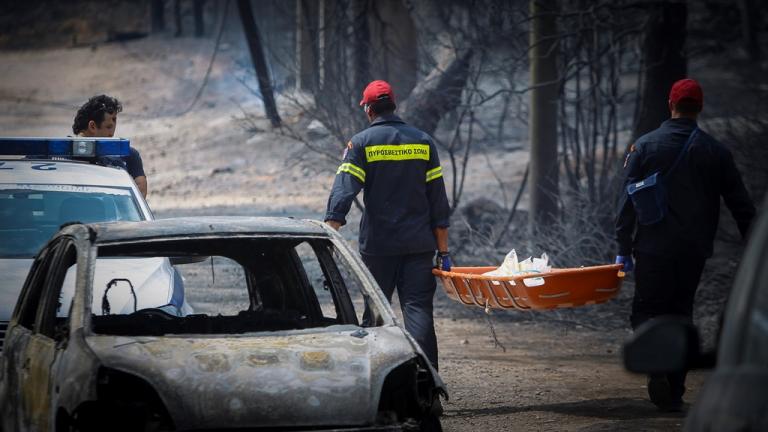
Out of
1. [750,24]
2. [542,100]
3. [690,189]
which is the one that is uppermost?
[750,24]

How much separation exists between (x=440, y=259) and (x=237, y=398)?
3.25m

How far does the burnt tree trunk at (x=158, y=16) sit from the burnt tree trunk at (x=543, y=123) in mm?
35575

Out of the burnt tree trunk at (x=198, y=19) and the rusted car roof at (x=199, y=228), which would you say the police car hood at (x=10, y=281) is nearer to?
the rusted car roof at (x=199, y=228)

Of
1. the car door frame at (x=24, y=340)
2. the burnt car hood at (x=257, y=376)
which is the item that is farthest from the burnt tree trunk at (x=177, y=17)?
the burnt car hood at (x=257, y=376)

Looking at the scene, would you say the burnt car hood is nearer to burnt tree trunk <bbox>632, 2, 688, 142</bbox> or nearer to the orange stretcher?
the orange stretcher

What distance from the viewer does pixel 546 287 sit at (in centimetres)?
698

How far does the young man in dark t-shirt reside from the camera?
31.3 feet

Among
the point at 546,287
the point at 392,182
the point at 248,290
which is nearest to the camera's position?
the point at 248,290

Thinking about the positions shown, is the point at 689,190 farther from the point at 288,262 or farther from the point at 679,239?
the point at 288,262

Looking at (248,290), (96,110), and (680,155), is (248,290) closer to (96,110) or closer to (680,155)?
(680,155)

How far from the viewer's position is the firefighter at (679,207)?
7199 mm

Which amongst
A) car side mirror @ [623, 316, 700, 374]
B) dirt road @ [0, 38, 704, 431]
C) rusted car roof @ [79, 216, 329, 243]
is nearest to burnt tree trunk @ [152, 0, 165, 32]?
dirt road @ [0, 38, 704, 431]

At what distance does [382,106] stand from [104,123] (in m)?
2.94

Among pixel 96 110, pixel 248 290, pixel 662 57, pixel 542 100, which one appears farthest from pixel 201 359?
pixel 542 100
